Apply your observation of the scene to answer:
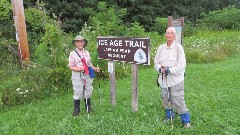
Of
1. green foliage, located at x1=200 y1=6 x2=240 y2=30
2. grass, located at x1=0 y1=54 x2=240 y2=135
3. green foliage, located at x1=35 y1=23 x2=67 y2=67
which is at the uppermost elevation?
green foliage, located at x1=200 y1=6 x2=240 y2=30

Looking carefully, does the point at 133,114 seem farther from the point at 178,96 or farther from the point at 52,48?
the point at 52,48

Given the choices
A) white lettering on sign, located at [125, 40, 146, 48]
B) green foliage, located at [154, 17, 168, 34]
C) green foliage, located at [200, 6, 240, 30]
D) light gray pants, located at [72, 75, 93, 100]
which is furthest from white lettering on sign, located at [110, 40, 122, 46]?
green foliage, located at [200, 6, 240, 30]

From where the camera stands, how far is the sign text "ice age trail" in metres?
5.93

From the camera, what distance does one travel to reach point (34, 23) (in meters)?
12.9

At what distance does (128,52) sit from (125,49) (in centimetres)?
11

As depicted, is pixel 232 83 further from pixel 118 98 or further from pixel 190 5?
pixel 190 5

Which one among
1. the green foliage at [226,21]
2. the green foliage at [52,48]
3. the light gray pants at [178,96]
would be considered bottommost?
the light gray pants at [178,96]

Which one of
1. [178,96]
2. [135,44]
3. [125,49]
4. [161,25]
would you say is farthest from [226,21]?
[178,96]

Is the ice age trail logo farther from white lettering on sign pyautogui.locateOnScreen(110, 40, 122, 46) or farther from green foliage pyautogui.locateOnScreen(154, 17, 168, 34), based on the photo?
green foliage pyautogui.locateOnScreen(154, 17, 168, 34)

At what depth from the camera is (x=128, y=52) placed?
20.6 feet

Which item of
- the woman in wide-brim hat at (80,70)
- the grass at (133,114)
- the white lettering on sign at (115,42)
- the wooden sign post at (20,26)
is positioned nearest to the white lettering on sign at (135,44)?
the white lettering on sign at (115,42)

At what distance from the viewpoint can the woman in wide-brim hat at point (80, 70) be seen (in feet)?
21.3

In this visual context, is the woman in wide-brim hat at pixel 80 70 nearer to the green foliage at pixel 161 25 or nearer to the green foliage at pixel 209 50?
the green foliage at pixel 209 50

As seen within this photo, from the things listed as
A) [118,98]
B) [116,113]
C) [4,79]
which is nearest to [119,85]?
[118,98]
